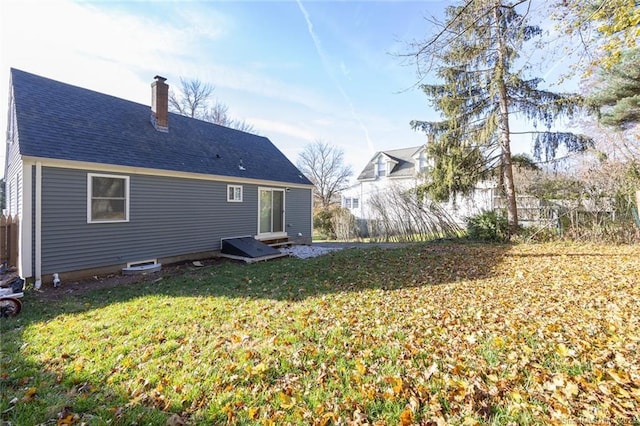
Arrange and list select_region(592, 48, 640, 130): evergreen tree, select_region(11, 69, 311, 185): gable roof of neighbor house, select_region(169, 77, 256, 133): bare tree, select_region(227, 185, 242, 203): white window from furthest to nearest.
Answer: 1. select_region(169, 77, 256, 133): bare tree
2. select_region(227, 185, 242, 203): white window
3. select_region(592, 48, 640, 130): evergreen tree
4. select_region(11, 69, 311, 185): gable roof of neighbor house

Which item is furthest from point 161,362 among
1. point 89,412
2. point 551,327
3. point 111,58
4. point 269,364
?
point 111,58

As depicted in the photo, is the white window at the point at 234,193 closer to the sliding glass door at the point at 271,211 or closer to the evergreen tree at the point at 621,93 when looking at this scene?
the sliding glass door at the point at 271,211

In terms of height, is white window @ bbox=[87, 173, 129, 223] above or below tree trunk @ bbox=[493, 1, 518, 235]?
below

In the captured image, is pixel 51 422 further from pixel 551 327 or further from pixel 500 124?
pixel 500 124

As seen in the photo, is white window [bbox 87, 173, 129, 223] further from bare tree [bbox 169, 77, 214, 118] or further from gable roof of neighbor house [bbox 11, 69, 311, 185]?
bare tree [bbox 169, 77, 214, 118]

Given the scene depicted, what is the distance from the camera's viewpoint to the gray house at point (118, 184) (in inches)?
258

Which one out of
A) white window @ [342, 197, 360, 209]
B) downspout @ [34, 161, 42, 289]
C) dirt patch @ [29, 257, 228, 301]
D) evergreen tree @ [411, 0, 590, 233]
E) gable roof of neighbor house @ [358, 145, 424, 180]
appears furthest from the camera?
white window @ [342, 197, 360, 209]

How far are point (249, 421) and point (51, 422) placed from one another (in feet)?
5.03

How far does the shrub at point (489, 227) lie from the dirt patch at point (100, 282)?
10331mm

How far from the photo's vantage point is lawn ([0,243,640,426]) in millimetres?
2225

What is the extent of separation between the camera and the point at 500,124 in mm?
11031

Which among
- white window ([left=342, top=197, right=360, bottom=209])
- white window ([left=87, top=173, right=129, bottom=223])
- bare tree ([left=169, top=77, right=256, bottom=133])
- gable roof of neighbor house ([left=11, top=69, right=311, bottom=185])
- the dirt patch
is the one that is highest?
bare tree ([left=169, top=77, right=256, bottom=133])

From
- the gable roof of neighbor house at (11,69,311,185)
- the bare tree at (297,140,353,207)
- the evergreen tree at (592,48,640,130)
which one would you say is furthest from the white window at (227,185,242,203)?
the bare tree at (297,140,353,207)

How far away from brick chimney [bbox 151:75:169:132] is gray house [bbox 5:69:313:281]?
33 mm
